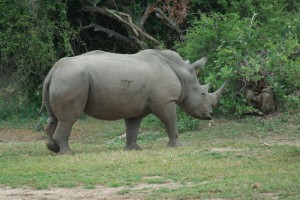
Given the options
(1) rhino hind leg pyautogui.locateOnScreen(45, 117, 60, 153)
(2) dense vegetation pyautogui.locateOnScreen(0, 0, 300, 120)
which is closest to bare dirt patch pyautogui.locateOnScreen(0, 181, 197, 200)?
(1) rhino hind leg pyautogui.locateOnScreen(45, 117, 60, 153)

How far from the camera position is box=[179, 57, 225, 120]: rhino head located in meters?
13.7

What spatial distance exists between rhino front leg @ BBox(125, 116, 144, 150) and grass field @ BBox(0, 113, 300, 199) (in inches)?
10.2

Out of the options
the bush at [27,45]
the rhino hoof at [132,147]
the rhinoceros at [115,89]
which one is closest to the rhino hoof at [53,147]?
the rhinoceros at [115,89]

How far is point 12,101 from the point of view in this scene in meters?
20.1

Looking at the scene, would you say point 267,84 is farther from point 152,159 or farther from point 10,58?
point 10,58

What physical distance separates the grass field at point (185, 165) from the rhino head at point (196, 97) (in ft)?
1.95

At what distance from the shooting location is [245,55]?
52.2 ft

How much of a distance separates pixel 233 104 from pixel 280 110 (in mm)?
1310

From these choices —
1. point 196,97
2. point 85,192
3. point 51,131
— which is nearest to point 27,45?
point 51,131

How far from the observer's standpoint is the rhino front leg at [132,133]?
13359 millimetres

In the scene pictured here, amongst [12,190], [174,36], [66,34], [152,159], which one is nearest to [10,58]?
[66,34]

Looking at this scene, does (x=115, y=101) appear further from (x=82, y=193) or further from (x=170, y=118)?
(x=82, y=193)

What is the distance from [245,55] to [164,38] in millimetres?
5511

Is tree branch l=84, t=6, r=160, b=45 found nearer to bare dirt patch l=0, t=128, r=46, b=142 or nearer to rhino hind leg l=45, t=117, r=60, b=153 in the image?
bare dirt patch l=0, t=128, r=46, b=142
